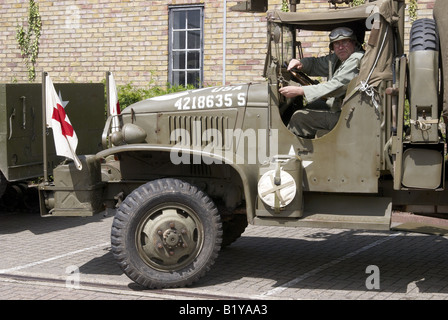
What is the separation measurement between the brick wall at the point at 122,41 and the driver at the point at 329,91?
6212mm

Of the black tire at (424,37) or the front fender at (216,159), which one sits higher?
the black tire at (424,37)

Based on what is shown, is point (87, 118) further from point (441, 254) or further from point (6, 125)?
point (441, 254)

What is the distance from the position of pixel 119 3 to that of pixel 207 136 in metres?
7.85

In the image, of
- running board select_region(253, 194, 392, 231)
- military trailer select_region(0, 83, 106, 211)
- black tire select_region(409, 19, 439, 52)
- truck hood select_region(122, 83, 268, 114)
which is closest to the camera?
black tire select_region(409, 19, 439, 52)

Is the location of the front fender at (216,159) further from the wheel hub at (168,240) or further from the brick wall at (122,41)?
the brick wall at (122,41)

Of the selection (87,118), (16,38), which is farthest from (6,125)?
(16,38)

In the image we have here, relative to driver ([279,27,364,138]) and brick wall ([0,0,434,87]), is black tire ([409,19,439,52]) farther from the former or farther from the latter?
brick wall ([0,0,434,87])

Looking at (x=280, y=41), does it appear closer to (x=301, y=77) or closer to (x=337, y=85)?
(x=301, y=77)

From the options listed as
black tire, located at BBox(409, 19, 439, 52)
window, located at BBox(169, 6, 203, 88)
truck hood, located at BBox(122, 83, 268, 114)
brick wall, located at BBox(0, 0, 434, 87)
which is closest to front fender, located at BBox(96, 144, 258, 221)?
truck hood, located at BBox(122, 83, 268, 114)

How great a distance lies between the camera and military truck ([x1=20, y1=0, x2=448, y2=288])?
5.89 m

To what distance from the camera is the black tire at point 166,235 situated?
20.3 feet

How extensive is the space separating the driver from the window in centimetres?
701

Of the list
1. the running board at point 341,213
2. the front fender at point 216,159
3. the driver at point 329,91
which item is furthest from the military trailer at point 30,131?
the running board at point 341,213

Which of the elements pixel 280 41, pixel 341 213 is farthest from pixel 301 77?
pixel 341 213
